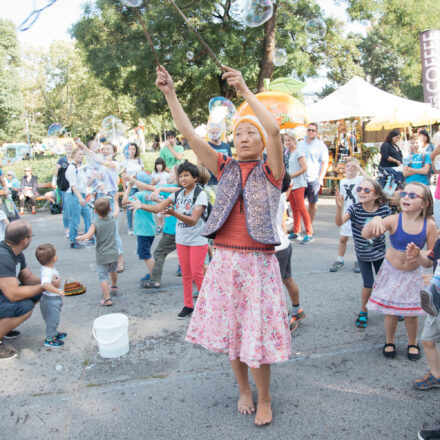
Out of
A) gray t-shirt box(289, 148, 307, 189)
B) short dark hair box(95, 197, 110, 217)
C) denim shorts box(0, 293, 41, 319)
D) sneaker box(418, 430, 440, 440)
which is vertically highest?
gray t-shirt box(289, 148, 307, 189)

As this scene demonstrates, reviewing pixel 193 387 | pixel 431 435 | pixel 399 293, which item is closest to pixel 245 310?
pixel 193 387

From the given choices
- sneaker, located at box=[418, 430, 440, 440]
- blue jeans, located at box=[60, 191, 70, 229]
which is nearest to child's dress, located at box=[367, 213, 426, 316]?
sneaker, located at box=[418, 430, 440, 440]

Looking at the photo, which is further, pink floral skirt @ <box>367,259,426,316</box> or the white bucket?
the white bucket

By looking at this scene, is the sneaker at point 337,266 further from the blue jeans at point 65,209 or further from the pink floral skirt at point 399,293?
the blue jeans at point 65,209

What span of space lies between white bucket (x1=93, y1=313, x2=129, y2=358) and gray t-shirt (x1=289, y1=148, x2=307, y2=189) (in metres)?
4.28

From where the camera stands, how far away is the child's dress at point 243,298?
2.39m

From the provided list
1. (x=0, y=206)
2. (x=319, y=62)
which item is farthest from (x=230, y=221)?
(x=319, y=62)

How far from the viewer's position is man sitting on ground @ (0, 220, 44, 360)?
11.6 ft

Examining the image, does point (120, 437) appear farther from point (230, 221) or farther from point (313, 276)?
point (313, 276)

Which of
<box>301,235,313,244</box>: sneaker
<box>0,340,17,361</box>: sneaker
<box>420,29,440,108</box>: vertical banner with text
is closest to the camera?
<box>0,340,17,361</box>: sneaker

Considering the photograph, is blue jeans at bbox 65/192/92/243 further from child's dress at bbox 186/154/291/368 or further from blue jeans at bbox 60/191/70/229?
child's dress at bbox 186/154/291/368

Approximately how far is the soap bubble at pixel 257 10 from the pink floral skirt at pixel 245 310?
2.79 meters

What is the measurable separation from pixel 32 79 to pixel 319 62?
115 feet

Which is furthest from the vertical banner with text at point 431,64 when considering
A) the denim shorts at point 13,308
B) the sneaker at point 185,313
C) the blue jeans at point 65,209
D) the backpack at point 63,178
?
the denim shorts at point 13,308
